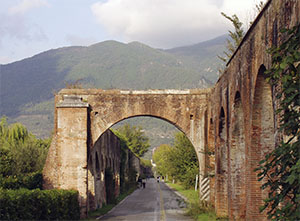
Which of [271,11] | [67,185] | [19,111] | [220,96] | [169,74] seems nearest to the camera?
[271,11]

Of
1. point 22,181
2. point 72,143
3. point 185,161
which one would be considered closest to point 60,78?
point 185,161

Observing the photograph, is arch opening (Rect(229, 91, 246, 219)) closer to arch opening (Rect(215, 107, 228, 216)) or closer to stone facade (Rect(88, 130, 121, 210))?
arch opening (Rect(215, 107, 228, 216))

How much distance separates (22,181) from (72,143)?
2.86m

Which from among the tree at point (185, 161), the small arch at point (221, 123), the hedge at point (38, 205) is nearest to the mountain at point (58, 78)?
the tree at point (185, 161)

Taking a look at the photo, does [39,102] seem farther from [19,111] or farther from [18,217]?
[18,217]

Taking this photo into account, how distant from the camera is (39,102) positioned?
13962 cm

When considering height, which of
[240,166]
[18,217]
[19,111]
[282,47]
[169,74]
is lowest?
[18,217]

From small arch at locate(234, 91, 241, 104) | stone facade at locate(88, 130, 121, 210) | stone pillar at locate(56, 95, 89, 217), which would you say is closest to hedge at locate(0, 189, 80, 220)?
stone pillar at locate(56, 95, 89, 217)

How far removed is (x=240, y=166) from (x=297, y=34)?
9508mm

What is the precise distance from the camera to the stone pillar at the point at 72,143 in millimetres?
20719

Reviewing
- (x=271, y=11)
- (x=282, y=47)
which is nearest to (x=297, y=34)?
(x=282, y=47)

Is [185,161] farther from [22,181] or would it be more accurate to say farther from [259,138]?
[259,138]

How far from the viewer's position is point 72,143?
822 inches

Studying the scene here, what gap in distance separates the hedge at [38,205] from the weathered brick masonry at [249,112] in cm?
559
